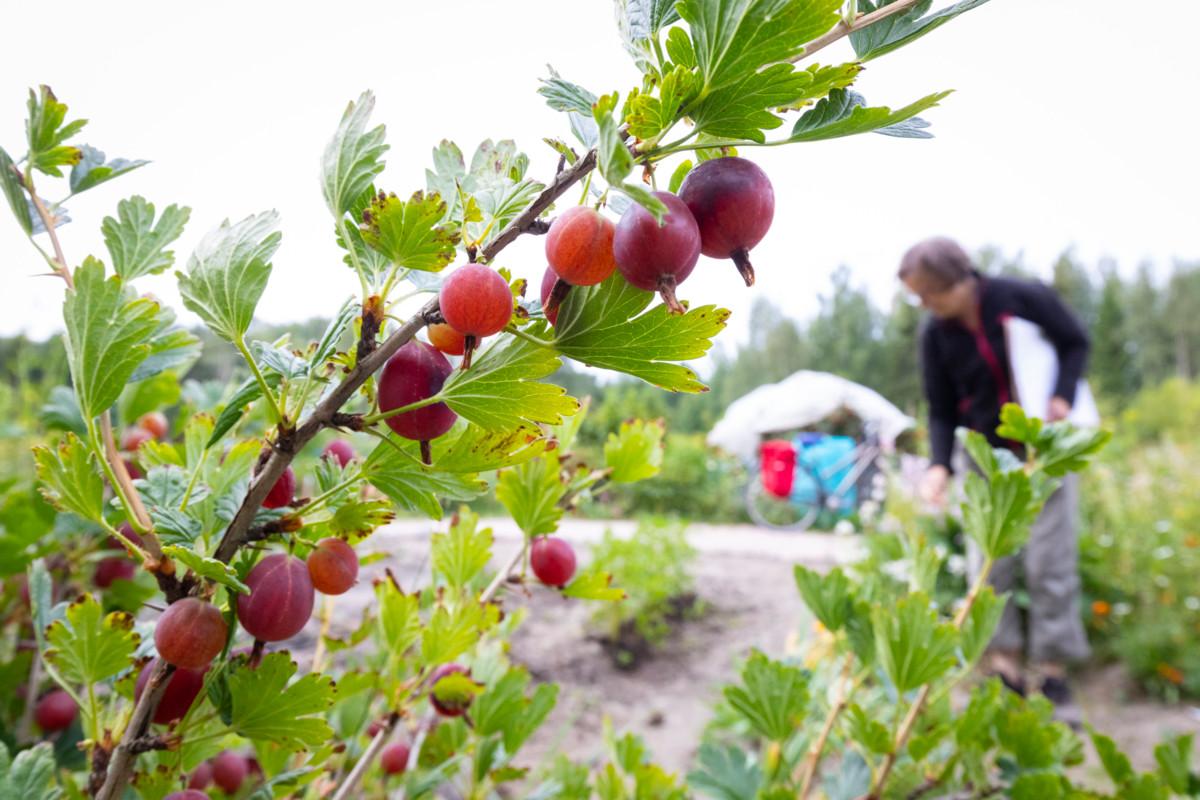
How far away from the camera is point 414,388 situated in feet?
1.19

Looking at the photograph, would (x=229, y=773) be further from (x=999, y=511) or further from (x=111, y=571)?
(x=999, y=511)

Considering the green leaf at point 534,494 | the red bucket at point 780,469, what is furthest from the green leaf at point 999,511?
the red bucket at point 780,469

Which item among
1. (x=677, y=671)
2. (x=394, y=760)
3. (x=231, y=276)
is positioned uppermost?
(x=231, y=276)

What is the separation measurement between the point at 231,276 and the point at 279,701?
0.84 feet

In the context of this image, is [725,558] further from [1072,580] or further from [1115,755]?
[1115,755]

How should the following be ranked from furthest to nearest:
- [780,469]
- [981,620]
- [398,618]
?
1. [780,469]
2. [981,620]
3. [398,618]

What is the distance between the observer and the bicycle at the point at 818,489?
8469 mm

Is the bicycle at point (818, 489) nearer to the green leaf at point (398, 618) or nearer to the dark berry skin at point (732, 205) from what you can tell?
the green leaf at point (398, 618)

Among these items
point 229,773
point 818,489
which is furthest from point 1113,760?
point 818,489

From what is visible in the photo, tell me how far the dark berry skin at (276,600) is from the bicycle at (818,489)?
8.33m

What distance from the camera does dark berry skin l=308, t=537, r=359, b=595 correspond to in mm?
431

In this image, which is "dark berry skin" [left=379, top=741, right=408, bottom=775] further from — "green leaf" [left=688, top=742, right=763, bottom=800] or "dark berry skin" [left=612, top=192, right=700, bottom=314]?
"dark berry skin" [left=612, top=192, right=700, bottom=314]

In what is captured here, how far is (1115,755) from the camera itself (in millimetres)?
792

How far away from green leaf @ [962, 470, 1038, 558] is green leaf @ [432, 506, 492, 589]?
0.50 m
